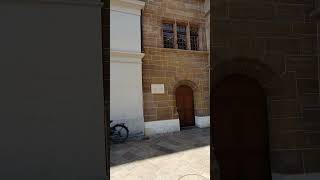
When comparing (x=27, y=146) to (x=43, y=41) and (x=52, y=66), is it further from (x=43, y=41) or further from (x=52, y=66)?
(x=43, y=41)

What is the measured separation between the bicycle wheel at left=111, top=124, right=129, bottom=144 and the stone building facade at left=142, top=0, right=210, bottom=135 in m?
0.94

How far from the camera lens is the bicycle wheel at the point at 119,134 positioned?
7195 millimetres

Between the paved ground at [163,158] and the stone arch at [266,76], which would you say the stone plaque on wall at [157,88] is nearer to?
the paved ground at [163,158]

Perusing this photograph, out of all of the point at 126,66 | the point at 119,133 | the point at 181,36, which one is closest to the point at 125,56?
the point at 126,66

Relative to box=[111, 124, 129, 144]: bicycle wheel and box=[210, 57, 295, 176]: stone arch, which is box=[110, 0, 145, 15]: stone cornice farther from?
box=[210, 57, 295, 176]: stone arch

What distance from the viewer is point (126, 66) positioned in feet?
25.6

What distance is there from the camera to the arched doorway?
3186 millimetres

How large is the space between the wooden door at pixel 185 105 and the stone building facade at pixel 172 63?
17 centimetres

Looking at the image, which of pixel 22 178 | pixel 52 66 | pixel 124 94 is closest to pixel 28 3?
pixel 52 66

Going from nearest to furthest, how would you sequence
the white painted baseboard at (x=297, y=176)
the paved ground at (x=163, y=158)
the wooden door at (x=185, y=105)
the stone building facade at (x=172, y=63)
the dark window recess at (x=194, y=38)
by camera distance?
the white painted baseboard at (x=297, y=176) < the paved ground at (x=163, y=158) < the stone building facade at (x=172, y=63) < the wooden door at (x=185, y=105) < the dark window recess at (x=194, y=38)

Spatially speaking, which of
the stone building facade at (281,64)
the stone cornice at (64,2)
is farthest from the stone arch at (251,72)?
the stone cornice at (64,2)

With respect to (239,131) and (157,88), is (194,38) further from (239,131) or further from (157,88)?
(239,131)

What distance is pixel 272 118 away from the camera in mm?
3059

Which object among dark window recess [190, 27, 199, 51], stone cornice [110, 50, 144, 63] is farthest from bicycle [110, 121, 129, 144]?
dark window recess [190, 27, 199, 51]
